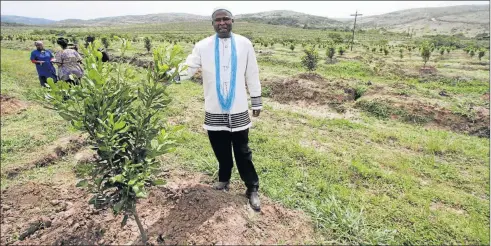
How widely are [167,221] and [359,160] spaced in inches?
145

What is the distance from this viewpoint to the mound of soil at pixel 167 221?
3.03 metres

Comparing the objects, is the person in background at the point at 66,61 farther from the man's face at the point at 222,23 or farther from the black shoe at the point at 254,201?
the black shoe at the point at 254,201

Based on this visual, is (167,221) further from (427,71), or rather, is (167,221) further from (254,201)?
(427,71)

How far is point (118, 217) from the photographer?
341cm

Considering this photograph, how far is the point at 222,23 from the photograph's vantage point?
289 centimetres

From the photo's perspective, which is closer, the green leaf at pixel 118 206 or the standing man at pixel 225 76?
the green leaf at pixel 118 206

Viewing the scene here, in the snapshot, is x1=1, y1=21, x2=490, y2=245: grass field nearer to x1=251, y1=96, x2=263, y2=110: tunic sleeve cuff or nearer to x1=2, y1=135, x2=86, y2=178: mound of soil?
x1=2, y1=135, x2=86, y2=178: mound of soil

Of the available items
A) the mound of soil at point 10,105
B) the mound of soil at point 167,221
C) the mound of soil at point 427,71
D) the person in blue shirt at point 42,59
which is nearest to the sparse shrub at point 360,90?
the mound of soil at point 167,221

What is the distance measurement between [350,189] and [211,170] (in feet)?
6.87

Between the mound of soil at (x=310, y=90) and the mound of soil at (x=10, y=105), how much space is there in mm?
7596

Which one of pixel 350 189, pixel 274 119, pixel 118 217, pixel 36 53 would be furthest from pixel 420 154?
pixel 36 53

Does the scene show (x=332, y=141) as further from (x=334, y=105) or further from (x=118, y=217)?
(x=118, y=217)

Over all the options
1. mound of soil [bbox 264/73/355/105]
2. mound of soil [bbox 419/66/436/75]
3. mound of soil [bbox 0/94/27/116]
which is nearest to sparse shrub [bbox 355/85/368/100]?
mound of soil [bbox 264/73/355/105]

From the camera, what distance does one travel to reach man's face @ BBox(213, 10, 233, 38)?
2.86 metres
